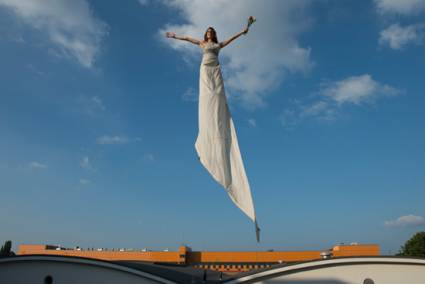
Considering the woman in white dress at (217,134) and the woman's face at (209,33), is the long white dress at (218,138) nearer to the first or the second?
the woman in white dress at (217,134)

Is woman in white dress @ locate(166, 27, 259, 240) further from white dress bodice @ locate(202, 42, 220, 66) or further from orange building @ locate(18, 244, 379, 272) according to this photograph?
orange building @ locate(18, 244, 379, 272)

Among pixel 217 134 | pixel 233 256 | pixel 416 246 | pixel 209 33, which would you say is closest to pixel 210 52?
pixel 209 33

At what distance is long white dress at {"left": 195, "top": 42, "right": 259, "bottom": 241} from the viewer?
7875 mm

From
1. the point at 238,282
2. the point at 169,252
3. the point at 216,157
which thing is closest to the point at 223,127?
the point at 216,157

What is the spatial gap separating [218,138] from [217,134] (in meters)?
0.08

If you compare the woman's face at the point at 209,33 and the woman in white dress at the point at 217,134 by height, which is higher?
the woman's face at the point at 209,33

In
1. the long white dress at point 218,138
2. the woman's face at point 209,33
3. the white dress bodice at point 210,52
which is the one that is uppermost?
the woman's face at point 209,33

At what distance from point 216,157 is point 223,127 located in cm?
67

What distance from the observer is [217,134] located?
26.9 ft

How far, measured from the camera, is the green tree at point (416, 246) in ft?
A: 184

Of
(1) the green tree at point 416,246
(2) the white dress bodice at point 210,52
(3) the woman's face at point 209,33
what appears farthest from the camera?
(1) the green tree at point 416,246

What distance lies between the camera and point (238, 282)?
52.9ft

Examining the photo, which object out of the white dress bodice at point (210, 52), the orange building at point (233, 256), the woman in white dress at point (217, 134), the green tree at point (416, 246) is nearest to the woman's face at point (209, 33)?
the woman in white dress at point (217, 134)

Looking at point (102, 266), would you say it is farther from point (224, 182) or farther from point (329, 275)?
point (224, 182)
